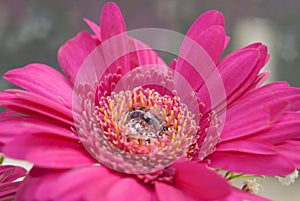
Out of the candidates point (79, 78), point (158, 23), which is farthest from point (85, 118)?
point (158, 23)

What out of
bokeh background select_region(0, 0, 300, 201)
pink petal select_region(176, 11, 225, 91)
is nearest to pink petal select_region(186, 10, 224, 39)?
pink petal select_region(176, 11, 225, 91)

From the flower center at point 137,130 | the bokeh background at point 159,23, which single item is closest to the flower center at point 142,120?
the flower center at point 137,130

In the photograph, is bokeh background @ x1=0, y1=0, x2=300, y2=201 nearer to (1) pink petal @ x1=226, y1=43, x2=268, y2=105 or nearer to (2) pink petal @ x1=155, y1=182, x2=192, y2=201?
(1) pink petal @ x1=226, y1=43, x2=268, y2=105

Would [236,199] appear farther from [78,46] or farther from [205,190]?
[78,46]

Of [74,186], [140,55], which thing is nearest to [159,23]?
[140,55]

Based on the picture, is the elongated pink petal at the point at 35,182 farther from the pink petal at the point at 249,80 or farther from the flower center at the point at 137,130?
the pink petal at the point at 249,80

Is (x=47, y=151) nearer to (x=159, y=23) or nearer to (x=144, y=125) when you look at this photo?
(x=144, y=125)
